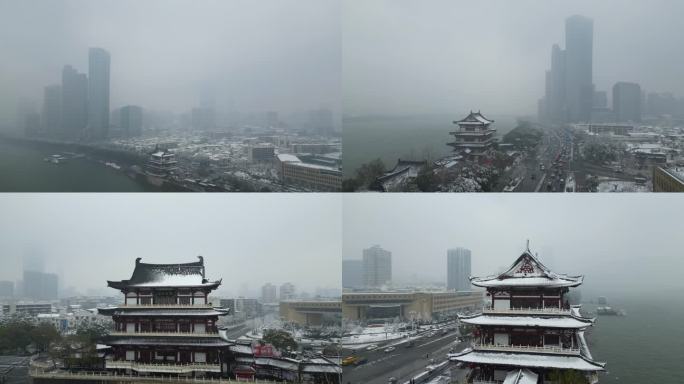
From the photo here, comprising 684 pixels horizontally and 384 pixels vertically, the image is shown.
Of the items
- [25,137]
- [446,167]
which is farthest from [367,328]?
[25,137]

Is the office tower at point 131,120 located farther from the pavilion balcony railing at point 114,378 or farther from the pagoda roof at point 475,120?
the pagoda roof at point 475,120

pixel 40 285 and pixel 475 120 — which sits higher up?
pixel 475 120

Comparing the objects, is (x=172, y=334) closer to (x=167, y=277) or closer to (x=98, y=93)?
(x=167, y=277)

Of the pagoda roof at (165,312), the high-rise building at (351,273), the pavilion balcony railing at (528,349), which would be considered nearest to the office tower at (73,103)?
the pagoda roof at (165,312)

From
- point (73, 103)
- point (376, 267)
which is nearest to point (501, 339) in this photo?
point (376, 267)

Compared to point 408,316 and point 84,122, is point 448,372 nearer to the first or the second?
point 408,316
